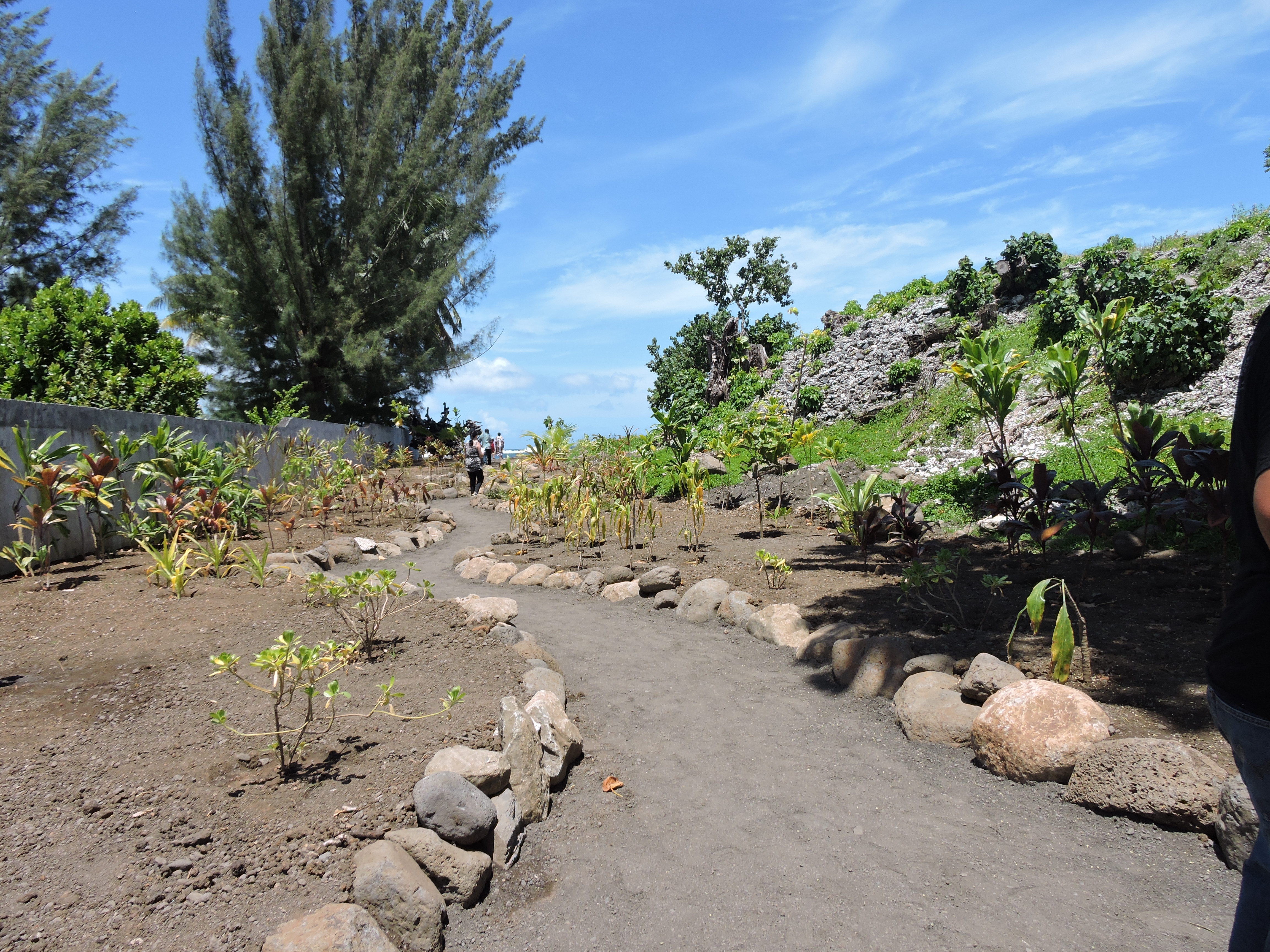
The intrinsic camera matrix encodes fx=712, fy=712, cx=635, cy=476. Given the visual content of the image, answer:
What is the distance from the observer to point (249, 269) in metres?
20.2

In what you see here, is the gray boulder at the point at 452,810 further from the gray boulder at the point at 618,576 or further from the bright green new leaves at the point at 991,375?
the bright green new leaves at the point at 991,375

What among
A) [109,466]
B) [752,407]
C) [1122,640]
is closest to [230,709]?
[109,466]

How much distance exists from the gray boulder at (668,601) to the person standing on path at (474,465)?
8.78 m

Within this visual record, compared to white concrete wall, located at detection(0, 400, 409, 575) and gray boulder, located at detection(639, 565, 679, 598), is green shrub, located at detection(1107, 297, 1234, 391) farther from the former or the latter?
white concrete wall, located at detection(0, 400, 409, 575)

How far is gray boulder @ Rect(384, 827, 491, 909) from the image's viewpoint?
245 centimetres

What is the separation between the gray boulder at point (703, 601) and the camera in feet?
19.5

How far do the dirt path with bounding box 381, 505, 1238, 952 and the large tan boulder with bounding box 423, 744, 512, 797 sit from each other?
0.95 ft

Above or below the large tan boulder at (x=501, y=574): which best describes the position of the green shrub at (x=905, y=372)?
above

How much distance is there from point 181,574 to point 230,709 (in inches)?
88.6

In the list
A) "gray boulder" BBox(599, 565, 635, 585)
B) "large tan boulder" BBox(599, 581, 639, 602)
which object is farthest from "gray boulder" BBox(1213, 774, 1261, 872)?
"gray boulder" BBox(599, 565, 635, 585)

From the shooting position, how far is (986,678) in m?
3.56

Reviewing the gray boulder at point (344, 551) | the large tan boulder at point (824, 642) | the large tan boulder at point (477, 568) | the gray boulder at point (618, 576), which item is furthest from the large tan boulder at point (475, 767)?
the gray boulder at point (344, 551)

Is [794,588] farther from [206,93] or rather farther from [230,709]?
[206,93]

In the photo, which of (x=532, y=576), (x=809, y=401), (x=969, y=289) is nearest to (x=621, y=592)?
(x=532, y=576)
